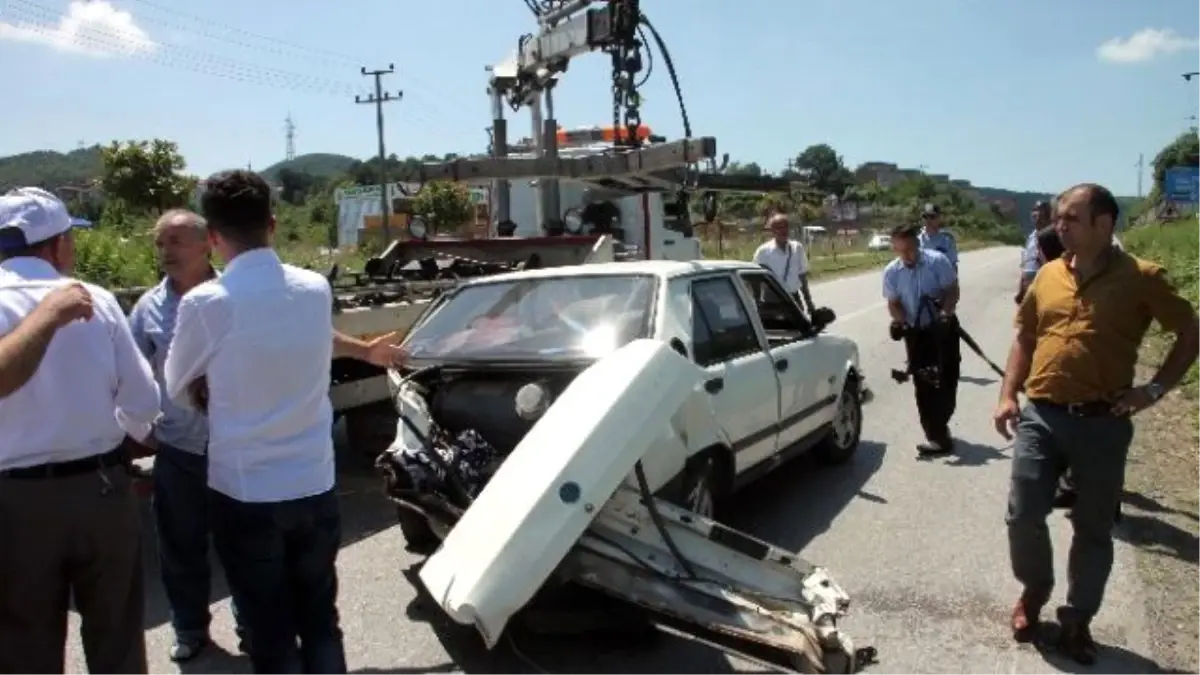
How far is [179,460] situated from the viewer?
4113 mm

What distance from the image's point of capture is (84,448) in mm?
2975

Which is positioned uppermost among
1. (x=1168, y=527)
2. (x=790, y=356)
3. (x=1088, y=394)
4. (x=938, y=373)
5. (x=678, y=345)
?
(x=678, y=345)

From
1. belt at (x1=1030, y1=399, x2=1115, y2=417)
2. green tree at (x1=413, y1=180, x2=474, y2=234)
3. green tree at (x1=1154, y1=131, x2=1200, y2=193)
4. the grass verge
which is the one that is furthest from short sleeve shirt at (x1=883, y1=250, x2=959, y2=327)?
green tree at (x1=1154, y1=131, x2=1200, y2=193)

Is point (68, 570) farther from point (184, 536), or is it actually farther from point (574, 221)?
point (574, 221)

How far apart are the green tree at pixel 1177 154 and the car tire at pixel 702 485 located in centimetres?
6923

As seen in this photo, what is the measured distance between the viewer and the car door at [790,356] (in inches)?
240

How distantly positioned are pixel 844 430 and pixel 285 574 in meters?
4.93

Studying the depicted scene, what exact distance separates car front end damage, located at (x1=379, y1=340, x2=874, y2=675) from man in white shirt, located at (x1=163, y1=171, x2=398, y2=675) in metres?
0.55

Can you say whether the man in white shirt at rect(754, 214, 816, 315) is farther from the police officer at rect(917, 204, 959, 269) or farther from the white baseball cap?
the white baseball cap

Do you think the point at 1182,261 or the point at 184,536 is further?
the point at 1182,261

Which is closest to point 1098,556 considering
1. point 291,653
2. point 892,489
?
point 892,489

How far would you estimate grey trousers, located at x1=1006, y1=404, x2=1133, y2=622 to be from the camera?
406 centimetres

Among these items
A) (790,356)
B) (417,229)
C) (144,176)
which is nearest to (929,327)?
(790,356)

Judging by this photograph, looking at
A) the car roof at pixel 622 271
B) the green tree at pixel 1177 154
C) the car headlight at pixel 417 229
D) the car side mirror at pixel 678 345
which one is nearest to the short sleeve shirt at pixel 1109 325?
the car side mirror at pixel 678 345
